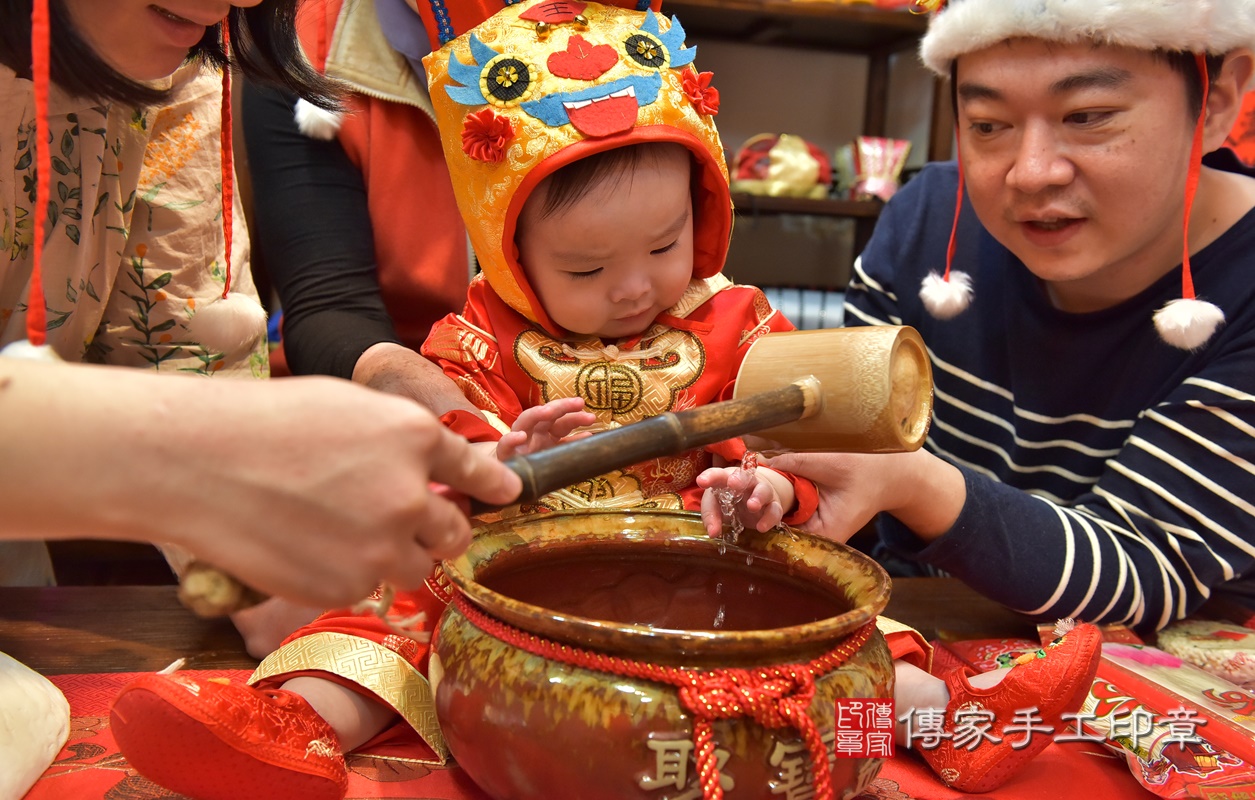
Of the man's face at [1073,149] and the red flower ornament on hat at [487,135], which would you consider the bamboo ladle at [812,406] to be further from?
the man's face at [1073,149]

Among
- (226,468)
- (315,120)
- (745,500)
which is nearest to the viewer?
(226,468)

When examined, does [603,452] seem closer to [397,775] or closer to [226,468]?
[226,468]

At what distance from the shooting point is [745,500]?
0.87 m

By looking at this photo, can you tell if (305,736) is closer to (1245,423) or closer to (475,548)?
(475,548)

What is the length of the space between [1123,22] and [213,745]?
49.8 inches

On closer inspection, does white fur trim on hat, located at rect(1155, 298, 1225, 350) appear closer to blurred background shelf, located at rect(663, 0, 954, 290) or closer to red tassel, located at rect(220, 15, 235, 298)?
red tassel, located at rect(220, 15, 235, 298)

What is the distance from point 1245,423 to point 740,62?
8.56 feet

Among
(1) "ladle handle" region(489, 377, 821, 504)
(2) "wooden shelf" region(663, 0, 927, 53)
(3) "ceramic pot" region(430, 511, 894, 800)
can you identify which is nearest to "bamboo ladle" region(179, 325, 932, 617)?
(1) "ladle handle" region(489, 377, 821, 504)

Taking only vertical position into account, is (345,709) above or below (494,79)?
below

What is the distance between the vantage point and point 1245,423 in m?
1.22

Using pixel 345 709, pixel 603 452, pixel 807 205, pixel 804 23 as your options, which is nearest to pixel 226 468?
pixel 603 452

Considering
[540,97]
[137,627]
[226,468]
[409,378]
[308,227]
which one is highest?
[540,97]

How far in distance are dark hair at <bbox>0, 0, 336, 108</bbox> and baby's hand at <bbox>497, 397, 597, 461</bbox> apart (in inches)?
20.4

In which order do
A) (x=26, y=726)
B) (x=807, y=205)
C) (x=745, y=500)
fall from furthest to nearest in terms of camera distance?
(x=807, y=205), (x=745, y=500), (x=26, y=726)
